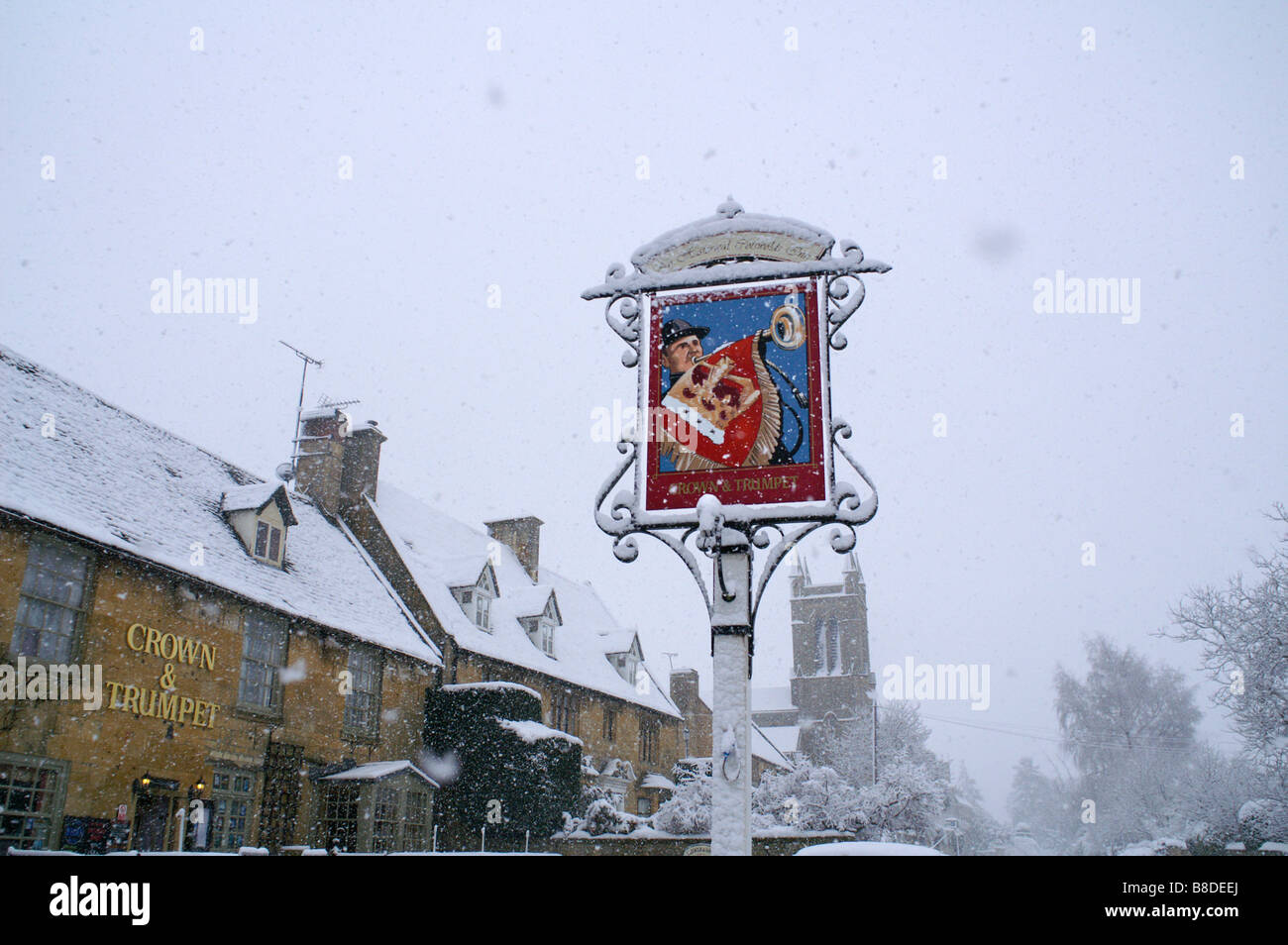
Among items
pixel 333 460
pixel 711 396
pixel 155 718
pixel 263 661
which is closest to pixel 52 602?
pixel 155 718

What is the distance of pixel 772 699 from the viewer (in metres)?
80.5

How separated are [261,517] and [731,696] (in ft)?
55.7

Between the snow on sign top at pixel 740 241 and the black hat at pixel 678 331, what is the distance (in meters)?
0.44

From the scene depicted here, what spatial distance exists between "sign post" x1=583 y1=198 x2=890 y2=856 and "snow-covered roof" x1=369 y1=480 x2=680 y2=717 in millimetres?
19591

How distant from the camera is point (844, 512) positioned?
246 inches

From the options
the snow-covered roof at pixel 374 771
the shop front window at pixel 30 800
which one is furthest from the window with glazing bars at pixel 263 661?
the shop front window at pixel 30 800

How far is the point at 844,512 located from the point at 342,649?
57.4ft

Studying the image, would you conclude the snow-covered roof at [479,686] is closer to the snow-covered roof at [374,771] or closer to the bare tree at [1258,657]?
the snow-covered roof at [374,771]

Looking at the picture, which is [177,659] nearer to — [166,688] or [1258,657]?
[166,688]

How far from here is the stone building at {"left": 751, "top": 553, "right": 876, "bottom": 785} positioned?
69.4m

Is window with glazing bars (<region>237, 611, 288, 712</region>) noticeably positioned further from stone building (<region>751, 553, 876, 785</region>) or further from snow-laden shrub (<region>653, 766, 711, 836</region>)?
stone building (<region>751, 553, 876, 785</region>)

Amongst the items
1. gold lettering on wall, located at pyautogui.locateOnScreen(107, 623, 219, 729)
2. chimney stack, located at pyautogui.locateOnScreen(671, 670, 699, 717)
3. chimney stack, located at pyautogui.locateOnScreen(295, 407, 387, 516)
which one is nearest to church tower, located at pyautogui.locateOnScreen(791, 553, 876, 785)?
chimney stack, located at pyautogui.locateOnScreen(671, 670, 699, 717)
